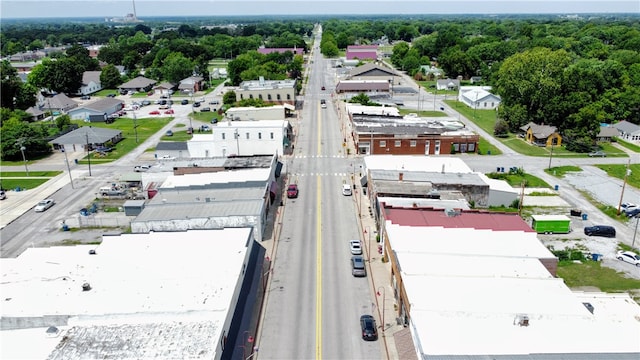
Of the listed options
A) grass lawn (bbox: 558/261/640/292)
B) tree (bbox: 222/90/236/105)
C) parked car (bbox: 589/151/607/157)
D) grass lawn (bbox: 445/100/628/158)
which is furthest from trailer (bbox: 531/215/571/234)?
tree (bbox: 222/90/236/105)

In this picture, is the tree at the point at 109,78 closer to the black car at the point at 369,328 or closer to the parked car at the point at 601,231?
the black car at the point at 369,328

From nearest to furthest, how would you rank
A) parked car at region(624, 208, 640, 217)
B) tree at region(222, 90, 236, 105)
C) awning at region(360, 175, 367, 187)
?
1. parked car at region(624, 208, 640, 217)
2. awning at region(360, 175, 367, 187)
3. tree at region(222, 90, 236, 105)

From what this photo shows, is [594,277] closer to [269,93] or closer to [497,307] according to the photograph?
[497,307]

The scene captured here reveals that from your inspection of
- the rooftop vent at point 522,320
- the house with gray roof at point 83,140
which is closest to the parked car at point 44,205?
the house with gray roof at point 83,140

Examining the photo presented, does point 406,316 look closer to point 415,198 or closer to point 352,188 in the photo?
point 415,198

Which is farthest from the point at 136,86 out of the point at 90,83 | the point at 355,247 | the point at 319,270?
the point at 319,270

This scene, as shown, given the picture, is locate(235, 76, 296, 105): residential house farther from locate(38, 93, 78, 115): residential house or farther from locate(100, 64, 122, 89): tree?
locate(100, 64, 122, 89): tree
